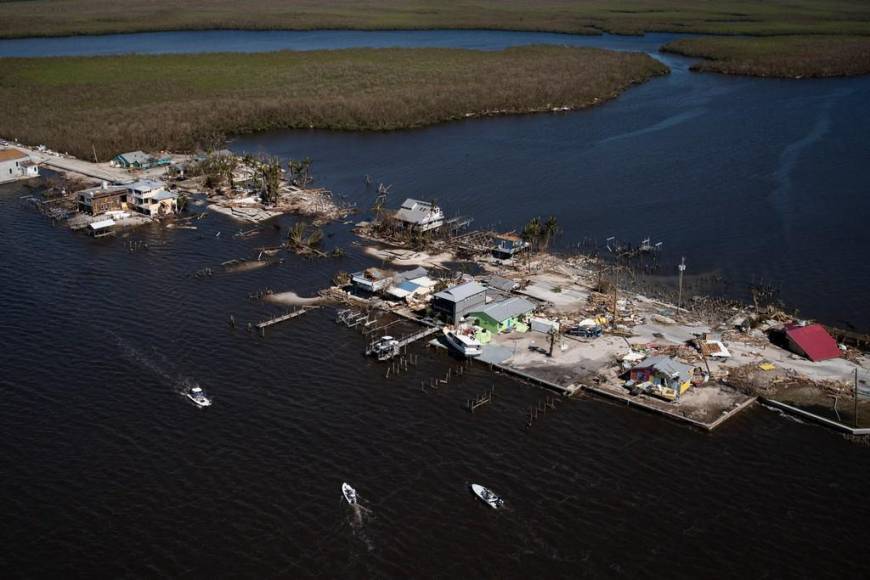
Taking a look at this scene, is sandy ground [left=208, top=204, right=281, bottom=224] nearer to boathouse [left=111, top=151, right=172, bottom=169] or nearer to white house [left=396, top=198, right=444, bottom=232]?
white house [left=396, top=198, right=444, bottom=232]

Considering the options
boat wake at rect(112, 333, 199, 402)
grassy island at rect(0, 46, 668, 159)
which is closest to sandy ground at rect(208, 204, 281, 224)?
boat wake at rect(112, 333, 199, 402)

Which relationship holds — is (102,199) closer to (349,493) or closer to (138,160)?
(138,160)

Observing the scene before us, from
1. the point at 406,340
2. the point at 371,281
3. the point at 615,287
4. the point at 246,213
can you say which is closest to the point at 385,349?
the point at 406,340

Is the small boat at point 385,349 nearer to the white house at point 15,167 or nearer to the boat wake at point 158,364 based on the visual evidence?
the boat wake at point 158,364

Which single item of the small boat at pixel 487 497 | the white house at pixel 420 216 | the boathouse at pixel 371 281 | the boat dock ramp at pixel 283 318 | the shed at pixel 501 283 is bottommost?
the small boat at pixel 487 497

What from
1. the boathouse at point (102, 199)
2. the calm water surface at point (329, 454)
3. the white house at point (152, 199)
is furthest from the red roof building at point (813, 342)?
the boathouse at point (102, 199)

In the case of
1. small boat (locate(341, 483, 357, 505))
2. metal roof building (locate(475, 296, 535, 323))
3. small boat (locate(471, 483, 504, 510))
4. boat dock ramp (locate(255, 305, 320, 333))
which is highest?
metal roof building (locate(475, 296, 535, 323))
